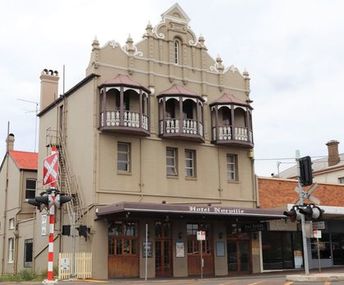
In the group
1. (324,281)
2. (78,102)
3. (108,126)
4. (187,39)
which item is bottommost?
(324,281)

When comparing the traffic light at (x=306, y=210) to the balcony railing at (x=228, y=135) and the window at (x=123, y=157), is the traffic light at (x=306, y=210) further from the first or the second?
the balcony railing at (x=228, y=135)

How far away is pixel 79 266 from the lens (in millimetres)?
29359

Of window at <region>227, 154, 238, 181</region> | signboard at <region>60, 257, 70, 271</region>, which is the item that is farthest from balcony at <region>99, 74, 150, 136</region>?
signboard at <region>60, 257, 70, 271</region>

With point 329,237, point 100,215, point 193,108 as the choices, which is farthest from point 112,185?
point 329,237

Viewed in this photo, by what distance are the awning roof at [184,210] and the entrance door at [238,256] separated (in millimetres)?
2829

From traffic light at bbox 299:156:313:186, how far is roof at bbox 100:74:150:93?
1162 cm

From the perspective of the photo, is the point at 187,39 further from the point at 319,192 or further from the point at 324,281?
the point at 324,281

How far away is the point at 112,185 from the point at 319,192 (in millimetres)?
15250

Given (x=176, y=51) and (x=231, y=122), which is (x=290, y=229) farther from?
(x=176, y=51)

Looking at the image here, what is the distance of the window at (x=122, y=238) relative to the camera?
30.2 meters

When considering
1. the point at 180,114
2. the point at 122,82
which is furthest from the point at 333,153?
the point at 122,82

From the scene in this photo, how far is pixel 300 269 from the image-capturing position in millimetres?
36750

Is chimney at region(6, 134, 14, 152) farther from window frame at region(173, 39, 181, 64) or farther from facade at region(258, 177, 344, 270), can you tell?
facade at region(258, 177, 344, 270)

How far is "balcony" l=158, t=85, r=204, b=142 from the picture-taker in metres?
32.7
